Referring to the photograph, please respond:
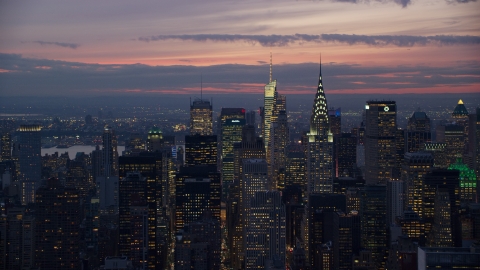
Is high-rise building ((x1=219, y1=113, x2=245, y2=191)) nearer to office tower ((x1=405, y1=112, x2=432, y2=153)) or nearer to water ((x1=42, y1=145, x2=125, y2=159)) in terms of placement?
office tower ((x1=405, y1=112, x2=432, y2=153))

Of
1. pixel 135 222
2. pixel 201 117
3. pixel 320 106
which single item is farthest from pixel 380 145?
pixel 135 222

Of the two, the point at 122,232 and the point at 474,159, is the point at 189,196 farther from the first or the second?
the point at 474,159

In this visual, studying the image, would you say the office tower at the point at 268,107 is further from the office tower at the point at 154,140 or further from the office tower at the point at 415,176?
the office tower at the point at 415,176

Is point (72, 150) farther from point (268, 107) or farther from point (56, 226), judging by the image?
point (268, 107)

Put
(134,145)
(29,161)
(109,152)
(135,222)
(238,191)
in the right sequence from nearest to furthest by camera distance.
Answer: (29,161), (135,222), (109,152), (134,145), (238,191)

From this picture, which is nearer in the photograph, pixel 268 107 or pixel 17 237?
pixel 17 237

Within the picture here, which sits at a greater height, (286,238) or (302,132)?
(302,132)

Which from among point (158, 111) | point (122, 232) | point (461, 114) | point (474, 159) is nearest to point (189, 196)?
point (122, 232)
